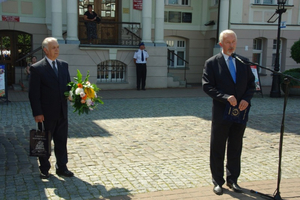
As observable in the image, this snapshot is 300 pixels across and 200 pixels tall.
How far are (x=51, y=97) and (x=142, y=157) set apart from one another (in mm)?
1994

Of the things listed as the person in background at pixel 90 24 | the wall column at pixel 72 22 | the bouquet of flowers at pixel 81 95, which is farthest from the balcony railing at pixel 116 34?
the bouquet of flowers at pixel 81 95

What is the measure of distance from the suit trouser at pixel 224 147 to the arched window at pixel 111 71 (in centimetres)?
1194

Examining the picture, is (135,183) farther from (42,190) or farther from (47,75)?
(47,75)

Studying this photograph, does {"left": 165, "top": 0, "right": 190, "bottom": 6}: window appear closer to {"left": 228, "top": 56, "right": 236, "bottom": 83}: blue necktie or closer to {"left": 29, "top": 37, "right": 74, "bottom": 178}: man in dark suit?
{"left": 29, "top": 37, "right": 74, "bottom": 178}: man in dark suit

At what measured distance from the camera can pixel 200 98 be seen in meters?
13.9

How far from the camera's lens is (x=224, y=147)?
4.79m

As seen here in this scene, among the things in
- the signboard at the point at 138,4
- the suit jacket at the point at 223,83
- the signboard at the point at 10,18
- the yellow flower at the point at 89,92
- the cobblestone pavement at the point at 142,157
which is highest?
the signboard at the point at 138,4

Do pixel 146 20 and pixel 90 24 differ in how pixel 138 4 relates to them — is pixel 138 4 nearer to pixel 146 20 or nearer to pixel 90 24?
pixel 146 20

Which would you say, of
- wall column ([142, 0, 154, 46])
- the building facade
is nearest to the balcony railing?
the building facade

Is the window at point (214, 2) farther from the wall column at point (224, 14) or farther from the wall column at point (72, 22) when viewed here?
the wall column at point (72, 22)

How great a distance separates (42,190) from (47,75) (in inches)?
57.6

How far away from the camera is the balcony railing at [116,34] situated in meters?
17.1

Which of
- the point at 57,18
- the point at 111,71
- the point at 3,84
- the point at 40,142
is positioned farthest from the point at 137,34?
the point at 40,142

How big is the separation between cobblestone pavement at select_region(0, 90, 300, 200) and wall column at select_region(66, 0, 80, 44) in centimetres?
520
